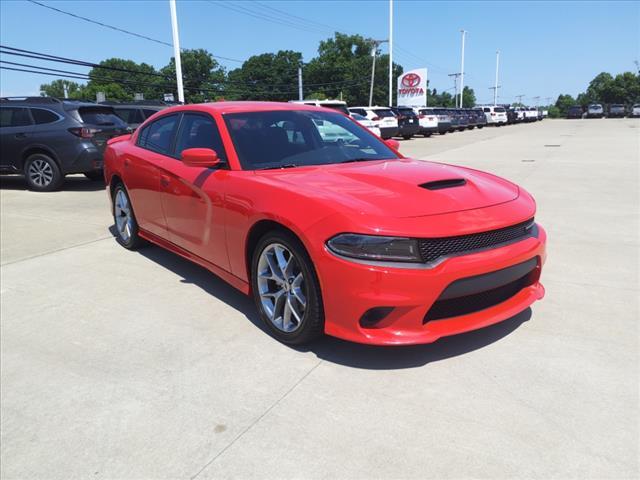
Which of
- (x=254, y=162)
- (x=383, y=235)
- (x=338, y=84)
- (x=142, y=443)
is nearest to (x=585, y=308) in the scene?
(x=383, y=235)

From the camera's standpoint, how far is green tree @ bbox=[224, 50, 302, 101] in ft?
315

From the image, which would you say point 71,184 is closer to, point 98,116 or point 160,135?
point 98,116

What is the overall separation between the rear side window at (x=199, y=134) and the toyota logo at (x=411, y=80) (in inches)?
1975

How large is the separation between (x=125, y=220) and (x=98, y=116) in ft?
18.1

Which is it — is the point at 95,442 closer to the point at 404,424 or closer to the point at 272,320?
the point at 272,320

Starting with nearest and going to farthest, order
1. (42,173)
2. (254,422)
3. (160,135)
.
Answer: (254,422) → (160,135) → (42,173)

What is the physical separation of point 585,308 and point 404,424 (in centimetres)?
211

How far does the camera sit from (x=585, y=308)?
3777 mm

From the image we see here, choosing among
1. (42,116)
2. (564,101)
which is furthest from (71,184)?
(564,101)

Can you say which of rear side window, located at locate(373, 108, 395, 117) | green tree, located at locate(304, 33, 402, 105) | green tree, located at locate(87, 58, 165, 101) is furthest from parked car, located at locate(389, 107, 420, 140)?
green tree, located at locate(304, 33, 402, 105)

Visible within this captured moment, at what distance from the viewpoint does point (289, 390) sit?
9.07 ft

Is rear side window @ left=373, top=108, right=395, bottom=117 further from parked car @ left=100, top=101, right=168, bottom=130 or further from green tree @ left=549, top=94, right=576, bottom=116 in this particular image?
green tree @ left=549, top=94, right=576, bottom=116

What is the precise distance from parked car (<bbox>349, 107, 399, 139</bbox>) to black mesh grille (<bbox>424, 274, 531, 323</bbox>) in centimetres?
2035

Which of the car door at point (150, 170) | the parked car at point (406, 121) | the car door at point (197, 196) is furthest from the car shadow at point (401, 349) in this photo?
the parked car at point (406, 121)
